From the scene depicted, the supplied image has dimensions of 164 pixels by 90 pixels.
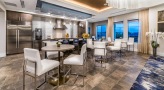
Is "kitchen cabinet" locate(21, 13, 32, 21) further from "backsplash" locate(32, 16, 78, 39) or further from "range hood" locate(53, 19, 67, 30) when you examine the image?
"range hood" locate(53, 19, 67, 30)

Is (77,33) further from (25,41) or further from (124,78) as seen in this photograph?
(124,78)

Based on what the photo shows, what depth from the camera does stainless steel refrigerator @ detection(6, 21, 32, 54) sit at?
218 inches

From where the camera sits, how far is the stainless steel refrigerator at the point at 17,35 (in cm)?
555

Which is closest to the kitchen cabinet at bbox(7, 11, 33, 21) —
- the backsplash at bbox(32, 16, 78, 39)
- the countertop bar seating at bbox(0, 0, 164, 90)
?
the countertop bar seating at bbox(0, 0, 164, 90)

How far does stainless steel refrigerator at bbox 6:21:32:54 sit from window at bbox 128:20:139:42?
7.12m

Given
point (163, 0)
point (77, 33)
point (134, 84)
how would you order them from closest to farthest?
point (134, 84)
point (163, 0)
point (77, 33)

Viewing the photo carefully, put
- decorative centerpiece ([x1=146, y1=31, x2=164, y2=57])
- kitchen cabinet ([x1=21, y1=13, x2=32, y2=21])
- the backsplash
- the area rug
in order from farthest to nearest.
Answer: the backsplash < kitchen cabinet ([x1=21, y1=13, x2=32, y2=21]) < decorative centerpiece ([x1=146, y1=31, x2=164, y2=57]) < the area rug

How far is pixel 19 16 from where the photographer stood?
586cm

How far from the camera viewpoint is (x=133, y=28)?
23.5 feet

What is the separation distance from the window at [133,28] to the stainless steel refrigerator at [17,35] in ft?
23.4

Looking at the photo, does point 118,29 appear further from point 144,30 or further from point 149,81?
point 149,81

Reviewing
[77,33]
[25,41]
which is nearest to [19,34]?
[25,41]

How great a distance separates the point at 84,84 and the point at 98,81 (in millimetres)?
393

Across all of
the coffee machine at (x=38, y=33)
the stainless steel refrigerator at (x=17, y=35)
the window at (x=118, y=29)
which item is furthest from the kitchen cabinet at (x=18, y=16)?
the window at (x=118, y=29)
